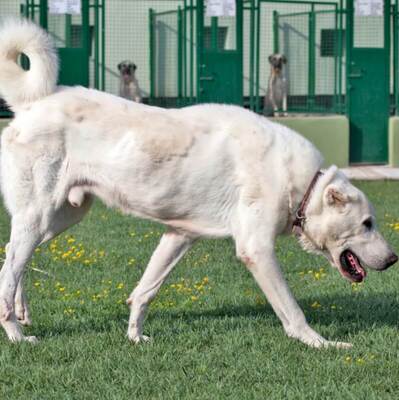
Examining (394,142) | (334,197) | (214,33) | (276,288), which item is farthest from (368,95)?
(276,288)

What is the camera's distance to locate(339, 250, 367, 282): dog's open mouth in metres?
6.38

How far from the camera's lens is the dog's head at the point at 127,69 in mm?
18297

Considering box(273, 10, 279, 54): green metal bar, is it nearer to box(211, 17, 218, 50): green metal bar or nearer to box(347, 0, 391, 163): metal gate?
box(347, 0, 391, 163): metal gate

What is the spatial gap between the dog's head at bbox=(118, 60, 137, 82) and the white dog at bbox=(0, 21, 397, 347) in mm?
12014

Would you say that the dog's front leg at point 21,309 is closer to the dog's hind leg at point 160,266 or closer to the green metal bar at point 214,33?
the dog's hind leg at point 160,266

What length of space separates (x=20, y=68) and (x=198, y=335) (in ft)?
6.43

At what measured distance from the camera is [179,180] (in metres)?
6.23

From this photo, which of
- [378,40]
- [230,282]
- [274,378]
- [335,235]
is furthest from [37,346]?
[378,40]

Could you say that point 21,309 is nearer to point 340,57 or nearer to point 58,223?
point 58,223

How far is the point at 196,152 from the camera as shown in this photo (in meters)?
6.22

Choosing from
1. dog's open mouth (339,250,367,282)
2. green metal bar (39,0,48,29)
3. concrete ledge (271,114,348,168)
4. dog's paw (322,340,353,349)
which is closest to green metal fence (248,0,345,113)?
concrete ledge (271,114,348,168)

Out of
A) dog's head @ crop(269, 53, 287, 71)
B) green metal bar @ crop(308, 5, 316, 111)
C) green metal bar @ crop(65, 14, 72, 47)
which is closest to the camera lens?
green metal bar @ crop(65, 14, 72, 47)

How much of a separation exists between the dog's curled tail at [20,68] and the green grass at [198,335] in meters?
1.48

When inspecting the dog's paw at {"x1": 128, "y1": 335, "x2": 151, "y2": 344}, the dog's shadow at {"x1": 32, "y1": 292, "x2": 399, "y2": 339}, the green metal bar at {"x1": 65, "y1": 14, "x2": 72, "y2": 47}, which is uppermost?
the green metal bar at {"x1": 65, "y1": 14, "x2": 72, "y2": 47}
